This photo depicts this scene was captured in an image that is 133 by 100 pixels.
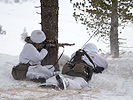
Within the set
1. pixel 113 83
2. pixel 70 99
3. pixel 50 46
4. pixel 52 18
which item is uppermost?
pixel 52 18

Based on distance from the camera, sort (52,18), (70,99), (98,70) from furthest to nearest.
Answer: (98,70) < (52,18) < (70,99)

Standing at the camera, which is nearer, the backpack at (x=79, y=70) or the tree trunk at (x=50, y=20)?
the backpack at (x=79, y=70)

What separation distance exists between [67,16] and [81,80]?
1634 inches

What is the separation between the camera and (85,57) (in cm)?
467

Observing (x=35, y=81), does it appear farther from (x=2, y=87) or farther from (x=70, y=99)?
(x=70, y=99)

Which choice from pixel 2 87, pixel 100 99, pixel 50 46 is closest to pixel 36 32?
pixel 50 46

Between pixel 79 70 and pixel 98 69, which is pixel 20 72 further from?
pixel 98 69

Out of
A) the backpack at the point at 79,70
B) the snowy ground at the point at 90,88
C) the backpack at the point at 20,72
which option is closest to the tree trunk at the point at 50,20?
the backpack at the point at 79,70

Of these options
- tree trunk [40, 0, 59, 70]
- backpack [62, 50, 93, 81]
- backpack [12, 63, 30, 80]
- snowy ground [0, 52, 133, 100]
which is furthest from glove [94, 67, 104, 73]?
backpack [12, 63, 30, 80]

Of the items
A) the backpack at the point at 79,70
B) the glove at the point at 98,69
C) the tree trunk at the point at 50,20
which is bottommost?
the glove at the point at 98,69

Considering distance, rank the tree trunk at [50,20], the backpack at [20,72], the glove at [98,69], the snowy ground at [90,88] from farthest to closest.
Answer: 1. the glove at [98,69]
2. the tree trunk at [50,20]
3. the backpack at [20,72]
4. the snowy ground at [90,88]

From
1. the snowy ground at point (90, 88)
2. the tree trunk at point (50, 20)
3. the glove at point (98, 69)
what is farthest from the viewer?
the glove at point (98, 69)

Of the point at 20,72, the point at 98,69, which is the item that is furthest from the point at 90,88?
the point at 20,72

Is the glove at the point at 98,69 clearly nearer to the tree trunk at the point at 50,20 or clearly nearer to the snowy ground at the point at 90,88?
the snowy ground at the point at 90,88
